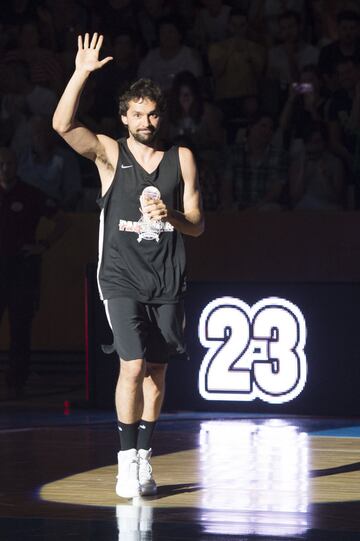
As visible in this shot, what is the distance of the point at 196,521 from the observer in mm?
5762

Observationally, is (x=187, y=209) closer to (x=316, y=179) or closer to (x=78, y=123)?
(x=78, y=123)

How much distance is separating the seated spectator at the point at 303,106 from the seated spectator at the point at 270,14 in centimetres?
86

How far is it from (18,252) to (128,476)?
18.2 feet

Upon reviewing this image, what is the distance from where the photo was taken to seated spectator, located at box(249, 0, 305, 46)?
46.5ft

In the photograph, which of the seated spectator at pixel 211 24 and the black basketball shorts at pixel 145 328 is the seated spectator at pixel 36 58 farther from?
the black basketball shorts at pixel 145 328

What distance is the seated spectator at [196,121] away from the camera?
13047mm

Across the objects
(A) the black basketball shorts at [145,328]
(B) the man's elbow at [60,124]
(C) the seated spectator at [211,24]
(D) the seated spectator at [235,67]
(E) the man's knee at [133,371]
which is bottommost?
(E) the man's knee at [133,371]

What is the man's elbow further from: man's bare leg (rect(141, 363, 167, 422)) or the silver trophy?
man's bare leg (rect(141, 363, 167, 422))

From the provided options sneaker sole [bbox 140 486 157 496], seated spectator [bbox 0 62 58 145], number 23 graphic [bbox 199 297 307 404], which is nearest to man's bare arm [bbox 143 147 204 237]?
sneaker sole [bbox 140 486 157 496]

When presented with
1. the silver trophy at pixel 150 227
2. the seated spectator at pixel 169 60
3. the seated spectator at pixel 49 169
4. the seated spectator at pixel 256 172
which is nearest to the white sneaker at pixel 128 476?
the silver trophy at pixel 150 227

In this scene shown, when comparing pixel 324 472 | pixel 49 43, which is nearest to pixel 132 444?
pixel 324 472

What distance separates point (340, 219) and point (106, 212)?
5.71m

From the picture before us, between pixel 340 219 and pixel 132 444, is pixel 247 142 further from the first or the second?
pixel 132 444

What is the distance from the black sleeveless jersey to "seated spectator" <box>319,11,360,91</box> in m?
7.13
